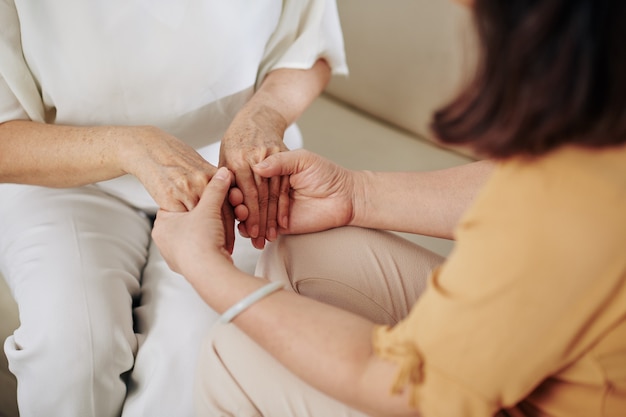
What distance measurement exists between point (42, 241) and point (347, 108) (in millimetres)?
1033

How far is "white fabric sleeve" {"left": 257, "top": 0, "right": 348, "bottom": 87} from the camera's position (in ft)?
4.10

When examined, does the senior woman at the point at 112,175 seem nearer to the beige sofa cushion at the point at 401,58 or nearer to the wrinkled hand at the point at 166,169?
the wrinkled hand at the point at 166,169

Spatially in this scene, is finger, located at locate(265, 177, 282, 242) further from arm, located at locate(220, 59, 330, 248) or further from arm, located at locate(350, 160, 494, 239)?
arm, located at locate(350, 160, 494, 239)

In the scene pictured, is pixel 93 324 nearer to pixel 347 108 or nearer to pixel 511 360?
pixel 511 360

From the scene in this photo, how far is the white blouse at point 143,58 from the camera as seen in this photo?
1.00 metres

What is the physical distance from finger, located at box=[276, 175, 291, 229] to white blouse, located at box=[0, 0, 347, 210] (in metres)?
0.26

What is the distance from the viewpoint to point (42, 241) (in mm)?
1014

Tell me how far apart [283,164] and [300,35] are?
0.40 m

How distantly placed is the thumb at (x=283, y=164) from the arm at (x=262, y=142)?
0.03 metres

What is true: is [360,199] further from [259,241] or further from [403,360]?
[403,360]

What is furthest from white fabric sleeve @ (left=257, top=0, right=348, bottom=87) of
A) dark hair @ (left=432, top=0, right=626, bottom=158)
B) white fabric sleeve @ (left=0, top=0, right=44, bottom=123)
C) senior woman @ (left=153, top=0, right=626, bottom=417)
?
dark hair @ (left=432, top=0, right=626, bottom=158)

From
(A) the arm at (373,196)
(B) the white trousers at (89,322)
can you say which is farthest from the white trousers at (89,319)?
(A) the arm at (373,196)

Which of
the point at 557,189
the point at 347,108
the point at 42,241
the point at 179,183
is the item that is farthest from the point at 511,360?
the point at 347,108

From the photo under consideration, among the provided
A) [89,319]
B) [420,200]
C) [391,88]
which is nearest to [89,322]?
[89,319]
